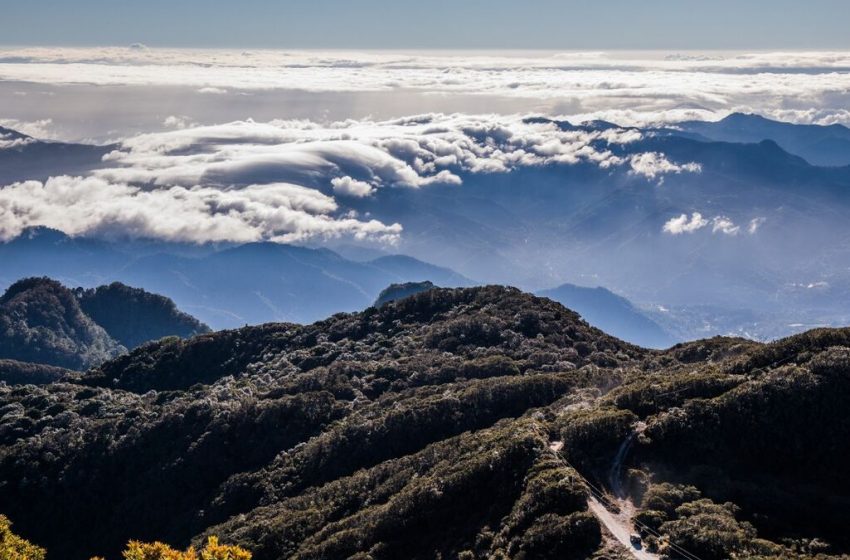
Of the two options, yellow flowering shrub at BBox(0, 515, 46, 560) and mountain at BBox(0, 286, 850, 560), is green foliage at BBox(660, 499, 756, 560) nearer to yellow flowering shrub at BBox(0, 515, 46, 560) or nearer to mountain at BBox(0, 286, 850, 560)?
mountain at BBox(0, 286, 850, 560)

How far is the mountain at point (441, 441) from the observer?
180 feet

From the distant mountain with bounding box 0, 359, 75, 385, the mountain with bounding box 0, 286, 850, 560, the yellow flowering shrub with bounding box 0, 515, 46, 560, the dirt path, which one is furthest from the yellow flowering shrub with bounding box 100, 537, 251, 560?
the distant mountain with bounding box 0, 359, 75, 385

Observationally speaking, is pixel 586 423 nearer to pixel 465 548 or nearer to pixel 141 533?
pixel 465 548

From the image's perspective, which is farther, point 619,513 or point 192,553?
point 619,513

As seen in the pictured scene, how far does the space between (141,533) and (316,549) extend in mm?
32506

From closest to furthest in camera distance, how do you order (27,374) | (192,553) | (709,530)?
(192,553)
(709,530)
(27,374)

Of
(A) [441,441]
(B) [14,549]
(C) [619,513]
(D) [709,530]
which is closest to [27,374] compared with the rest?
(A) [441,441]

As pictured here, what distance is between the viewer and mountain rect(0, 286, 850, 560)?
5497 centimetres

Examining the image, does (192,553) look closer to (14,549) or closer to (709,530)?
(14,549)

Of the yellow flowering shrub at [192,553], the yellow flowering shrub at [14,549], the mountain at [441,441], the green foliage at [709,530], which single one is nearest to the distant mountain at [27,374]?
the mountain at [441,441]

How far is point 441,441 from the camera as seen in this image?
82938mm

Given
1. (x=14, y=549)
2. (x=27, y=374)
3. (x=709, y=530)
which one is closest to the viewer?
(x=709, y=530)

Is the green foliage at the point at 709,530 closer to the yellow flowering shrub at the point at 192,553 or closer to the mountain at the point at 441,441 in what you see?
the mountain at the point at 441,441

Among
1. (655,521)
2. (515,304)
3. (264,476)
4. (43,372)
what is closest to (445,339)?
(515,304)
